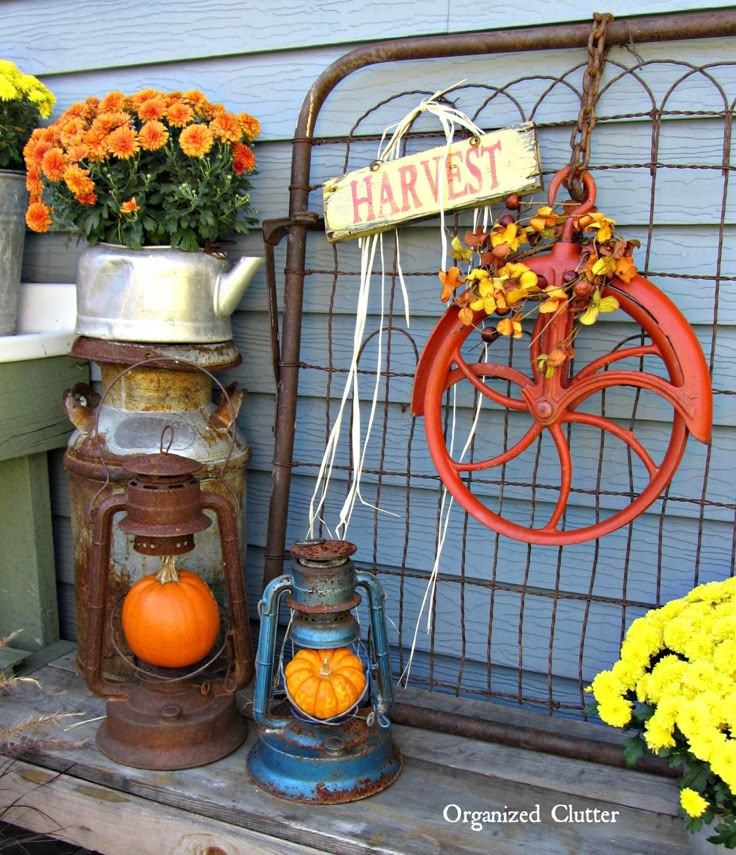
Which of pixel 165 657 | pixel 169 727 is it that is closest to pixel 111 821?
pixel 169 727

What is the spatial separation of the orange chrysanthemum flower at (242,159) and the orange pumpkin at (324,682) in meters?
0.98

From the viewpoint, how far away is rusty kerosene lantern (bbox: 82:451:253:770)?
Result: 1.52m

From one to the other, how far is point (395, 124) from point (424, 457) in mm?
709

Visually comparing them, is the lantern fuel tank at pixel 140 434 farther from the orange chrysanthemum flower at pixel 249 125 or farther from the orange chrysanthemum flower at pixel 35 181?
the orange chrysanthemum flower at pixel 249 125

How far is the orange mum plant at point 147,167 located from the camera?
1.67 metres

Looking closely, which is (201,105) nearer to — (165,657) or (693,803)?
(165,657)

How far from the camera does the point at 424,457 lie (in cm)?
187

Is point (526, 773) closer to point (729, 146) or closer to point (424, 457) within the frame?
point (424, 457)

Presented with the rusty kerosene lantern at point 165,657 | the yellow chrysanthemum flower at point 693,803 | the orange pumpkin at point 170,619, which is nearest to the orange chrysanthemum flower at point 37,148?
the rusty kerosene lantern at point 165,657

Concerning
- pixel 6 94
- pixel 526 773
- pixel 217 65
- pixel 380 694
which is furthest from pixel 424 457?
pixel 6 94

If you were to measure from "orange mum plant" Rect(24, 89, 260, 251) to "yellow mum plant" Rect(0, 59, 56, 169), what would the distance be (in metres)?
0.17

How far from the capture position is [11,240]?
1.96m

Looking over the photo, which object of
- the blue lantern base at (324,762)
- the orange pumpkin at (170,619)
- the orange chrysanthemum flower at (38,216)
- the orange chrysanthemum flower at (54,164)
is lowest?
the blue lantern base at (324,762)

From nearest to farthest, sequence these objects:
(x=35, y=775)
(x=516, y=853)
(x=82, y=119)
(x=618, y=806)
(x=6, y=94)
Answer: (x=516, y=853)
(x=618, y=806)
(x=35, y=775)
(x=82, y=119)
(x=6, y=94)
